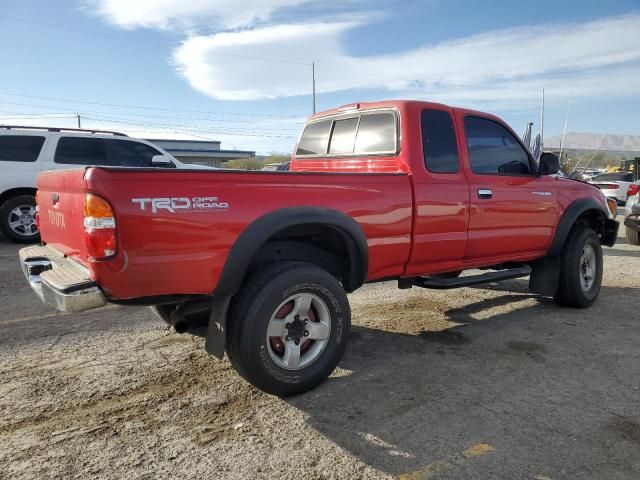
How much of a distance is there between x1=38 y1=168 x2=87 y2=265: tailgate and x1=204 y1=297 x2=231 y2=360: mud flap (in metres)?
0.79

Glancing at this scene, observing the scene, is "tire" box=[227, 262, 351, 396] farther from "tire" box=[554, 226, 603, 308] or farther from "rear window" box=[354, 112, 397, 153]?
"tire" box=[554, 226, 603, 308]

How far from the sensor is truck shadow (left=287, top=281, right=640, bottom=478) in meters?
2.70

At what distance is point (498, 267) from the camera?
5.36 m

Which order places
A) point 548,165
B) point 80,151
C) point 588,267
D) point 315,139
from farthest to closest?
1. point 80,151
2. point 588,267
3. point 315,139
4. point 548,165

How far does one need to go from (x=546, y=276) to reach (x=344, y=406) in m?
3.27

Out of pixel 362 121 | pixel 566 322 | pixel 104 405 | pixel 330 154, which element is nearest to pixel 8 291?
pixel 104 405

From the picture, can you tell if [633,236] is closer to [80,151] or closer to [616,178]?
[616,178]

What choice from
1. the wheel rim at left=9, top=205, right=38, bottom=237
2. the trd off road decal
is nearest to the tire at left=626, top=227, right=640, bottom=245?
the trd off road decal

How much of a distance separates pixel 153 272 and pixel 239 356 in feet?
2.39

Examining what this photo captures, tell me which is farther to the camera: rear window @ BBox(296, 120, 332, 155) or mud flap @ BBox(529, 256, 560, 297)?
mud flap @ BBox(529, 256, 560, 297)

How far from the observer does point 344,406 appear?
3.18m

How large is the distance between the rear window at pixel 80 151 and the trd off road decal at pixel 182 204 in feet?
23.7

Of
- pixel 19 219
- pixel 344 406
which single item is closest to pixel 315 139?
pixel 344 406

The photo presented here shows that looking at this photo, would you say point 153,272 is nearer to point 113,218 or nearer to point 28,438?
point 113,218
